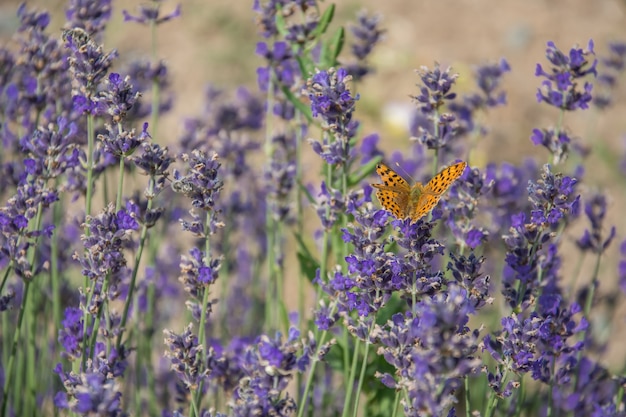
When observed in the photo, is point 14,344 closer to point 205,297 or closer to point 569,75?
point 205,297

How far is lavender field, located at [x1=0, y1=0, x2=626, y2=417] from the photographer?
190cm

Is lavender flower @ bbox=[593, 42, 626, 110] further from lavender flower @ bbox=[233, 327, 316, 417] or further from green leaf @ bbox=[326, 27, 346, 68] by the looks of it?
lavender flower @ bbox=[233, 327, 316, 417]

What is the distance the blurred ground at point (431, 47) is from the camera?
6.76m

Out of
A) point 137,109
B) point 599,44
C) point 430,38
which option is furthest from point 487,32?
point 137,109

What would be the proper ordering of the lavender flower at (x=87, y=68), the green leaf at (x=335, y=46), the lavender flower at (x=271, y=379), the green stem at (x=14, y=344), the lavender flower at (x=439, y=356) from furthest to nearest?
1. the green leaf at (x=335, y=46)
2. the green stem at (x=14, y=344)
3. the lavender flower at (x=87, y=68)
4. the lavender flower at (x=271, y=379)
5. the lavender flower at (x=439, y=356)

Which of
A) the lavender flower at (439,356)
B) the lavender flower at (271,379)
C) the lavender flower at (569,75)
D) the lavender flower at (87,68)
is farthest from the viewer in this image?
the lavender flower at (569,75)

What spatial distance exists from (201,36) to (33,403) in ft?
18.6

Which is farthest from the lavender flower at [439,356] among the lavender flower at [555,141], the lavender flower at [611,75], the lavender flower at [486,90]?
the lavender flower at [611,75]

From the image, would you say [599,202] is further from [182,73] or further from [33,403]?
[182,73]

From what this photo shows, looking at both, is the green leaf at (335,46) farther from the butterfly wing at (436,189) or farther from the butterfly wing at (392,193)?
the butterfly wing at (436,189)

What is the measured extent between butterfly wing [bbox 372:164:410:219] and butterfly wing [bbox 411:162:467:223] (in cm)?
4

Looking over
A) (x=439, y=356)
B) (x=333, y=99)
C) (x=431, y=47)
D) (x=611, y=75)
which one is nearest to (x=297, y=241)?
(x=333, y=99)

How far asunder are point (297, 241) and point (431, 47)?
506 cm

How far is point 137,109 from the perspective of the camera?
120 inches
